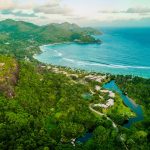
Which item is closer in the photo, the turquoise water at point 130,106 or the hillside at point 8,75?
the turquoise water at point 130,106

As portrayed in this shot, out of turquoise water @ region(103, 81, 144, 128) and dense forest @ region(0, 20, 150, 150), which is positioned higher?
dense forest @ region(0, 20, 150, 150)

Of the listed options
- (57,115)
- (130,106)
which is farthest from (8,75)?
(130,106)

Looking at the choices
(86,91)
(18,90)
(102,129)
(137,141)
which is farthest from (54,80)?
(137,141)

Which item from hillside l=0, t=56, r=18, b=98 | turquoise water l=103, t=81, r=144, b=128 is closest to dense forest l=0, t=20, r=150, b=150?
hillside l=0, t=56, r=18, b=98

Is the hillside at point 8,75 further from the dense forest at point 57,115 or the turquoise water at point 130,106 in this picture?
the turquoise water at point 130,106

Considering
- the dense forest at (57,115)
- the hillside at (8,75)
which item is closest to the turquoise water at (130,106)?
the dense forest at (57,115)

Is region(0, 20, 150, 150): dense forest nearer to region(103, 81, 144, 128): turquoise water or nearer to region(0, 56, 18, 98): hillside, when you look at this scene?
region(0, 56, 18, 98): hillside

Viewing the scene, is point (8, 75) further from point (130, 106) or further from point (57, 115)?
point (130, 106)

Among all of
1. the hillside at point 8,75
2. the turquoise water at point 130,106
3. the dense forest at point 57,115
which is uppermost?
the hillside at point 8,75

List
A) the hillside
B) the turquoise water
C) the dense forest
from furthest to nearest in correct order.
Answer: the hillside, the turquoise water, the dense forest

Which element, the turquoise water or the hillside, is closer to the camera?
the turquoise water

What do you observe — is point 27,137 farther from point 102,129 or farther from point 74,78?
point 74,78
